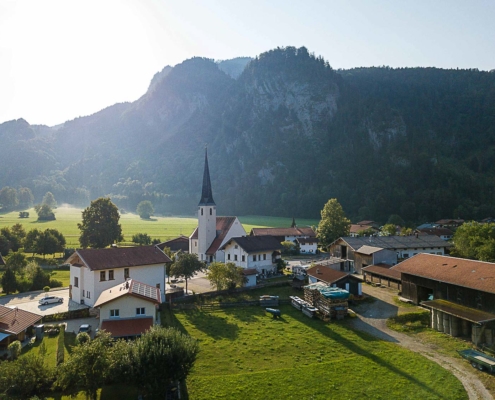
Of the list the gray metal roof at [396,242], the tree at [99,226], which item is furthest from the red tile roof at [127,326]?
the tree at [99,226]

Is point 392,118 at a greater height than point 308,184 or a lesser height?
greater

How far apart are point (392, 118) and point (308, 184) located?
61.7 meters

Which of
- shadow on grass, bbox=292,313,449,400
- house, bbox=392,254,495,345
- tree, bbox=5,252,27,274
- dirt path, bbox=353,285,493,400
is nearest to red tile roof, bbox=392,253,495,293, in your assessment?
house, bbox=392,254,495,345

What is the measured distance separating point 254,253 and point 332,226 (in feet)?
A: 82.4

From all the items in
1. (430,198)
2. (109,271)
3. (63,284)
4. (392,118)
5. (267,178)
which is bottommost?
(63,284)

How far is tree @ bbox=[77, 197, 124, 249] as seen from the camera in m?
59.7

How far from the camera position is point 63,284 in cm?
4328

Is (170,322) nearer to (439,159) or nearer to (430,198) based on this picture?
(430,198)

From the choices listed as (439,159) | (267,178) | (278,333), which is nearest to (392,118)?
(439,159)

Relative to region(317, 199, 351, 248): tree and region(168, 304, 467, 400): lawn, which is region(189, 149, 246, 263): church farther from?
region(168, 304, 467, 400): lawn

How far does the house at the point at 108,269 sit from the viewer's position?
32281 mm

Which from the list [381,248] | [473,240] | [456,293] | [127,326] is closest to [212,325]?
[127,326]

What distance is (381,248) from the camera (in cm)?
4631

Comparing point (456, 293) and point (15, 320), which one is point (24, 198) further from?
point (456, 293)
